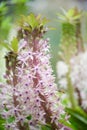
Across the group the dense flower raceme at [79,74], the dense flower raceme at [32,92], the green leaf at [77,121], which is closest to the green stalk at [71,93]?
the dense flower raceme at [79,74]

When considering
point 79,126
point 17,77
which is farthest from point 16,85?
point 79,126

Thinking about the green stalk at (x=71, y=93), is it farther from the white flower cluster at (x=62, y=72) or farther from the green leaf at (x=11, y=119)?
the green leaf at (x=11, y=119)

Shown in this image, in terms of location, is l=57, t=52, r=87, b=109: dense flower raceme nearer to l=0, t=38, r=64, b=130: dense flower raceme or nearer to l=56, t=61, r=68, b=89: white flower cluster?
l=56, t=61, r=68, b=89: white flower cluster

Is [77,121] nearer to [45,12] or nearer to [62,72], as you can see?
[62,72]

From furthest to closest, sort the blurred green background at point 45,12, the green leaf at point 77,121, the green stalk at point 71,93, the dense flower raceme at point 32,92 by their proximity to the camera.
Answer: the blurred green background at point 45,12 < the green stalk at point 71,93 < the green leaf at point 77,121 < the dense flower raceme at point 32,92

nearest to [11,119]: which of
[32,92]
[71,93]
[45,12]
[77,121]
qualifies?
[32,92]

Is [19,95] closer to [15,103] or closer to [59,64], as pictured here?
[15,103]
